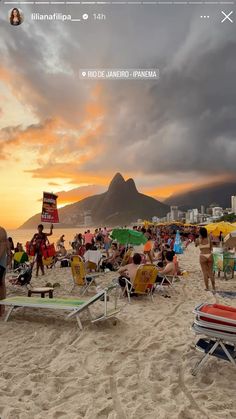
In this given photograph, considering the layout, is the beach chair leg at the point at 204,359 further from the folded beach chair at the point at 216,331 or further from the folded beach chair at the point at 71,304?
the folded beach chair at the point at 71,304

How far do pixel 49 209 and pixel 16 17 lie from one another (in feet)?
14.1

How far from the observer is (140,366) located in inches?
144

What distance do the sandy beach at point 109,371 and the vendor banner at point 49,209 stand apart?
3.42m

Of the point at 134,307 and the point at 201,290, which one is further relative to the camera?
the point at 201,290

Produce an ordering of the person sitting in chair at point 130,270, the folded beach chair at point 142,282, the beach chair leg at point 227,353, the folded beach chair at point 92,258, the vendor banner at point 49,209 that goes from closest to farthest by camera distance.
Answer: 1. the beach chair leg at point 227,353
2. the folded beach chair at point 142,282
3. the person sitting in chair at point 130,270
4. the vendor banner at point 49,209
5. the folded beach chair at point 92,258

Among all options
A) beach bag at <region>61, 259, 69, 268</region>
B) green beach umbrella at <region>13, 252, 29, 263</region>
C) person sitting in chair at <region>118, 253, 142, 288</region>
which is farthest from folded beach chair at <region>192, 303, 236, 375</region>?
beach bag at <region>61, 259, 69, 268</region>

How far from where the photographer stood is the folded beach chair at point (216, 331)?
334cm

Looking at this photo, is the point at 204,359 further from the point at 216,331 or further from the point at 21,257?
the point at 21,257

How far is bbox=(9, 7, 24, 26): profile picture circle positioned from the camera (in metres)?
6.75

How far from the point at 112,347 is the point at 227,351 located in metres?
1.43

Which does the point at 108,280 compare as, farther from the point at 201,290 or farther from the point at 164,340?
the point at 164,340

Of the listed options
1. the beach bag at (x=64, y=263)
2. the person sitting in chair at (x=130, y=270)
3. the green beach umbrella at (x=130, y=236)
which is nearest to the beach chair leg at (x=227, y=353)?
the person sitting in chair at (x=130, y=270)

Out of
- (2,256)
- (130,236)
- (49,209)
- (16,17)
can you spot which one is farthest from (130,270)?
(16,17)

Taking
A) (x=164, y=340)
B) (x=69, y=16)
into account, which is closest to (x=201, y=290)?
(x=164, y=340)
